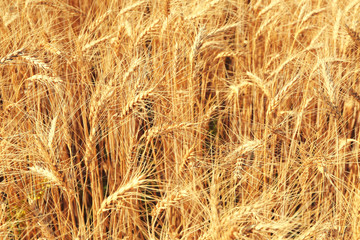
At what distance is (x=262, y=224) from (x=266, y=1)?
189 cm

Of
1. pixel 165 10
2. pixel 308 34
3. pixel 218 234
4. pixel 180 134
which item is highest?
pixel 165 10

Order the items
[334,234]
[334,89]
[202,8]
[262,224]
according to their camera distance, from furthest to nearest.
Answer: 1. [202,8]
2. [334,89]
3. [334,234]
4. [262,224]

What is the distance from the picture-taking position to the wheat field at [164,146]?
127 cm

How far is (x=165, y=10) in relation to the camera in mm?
1742

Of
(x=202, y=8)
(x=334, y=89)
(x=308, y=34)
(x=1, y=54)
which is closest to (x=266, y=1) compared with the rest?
(x=308, y=34)

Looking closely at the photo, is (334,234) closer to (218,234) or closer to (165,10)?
(218,234)

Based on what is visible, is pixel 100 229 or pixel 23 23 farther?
pixel 23 23

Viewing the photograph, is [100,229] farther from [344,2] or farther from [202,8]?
[344,2]

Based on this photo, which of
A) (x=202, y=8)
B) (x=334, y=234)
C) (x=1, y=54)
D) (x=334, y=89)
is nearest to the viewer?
(x=334, y=234)

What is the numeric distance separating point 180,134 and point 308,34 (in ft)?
4.29

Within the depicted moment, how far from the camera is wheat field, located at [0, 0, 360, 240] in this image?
1.27 metres

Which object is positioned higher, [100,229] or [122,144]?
[122,144]

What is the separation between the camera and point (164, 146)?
1.72m

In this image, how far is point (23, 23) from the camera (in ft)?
6.38
